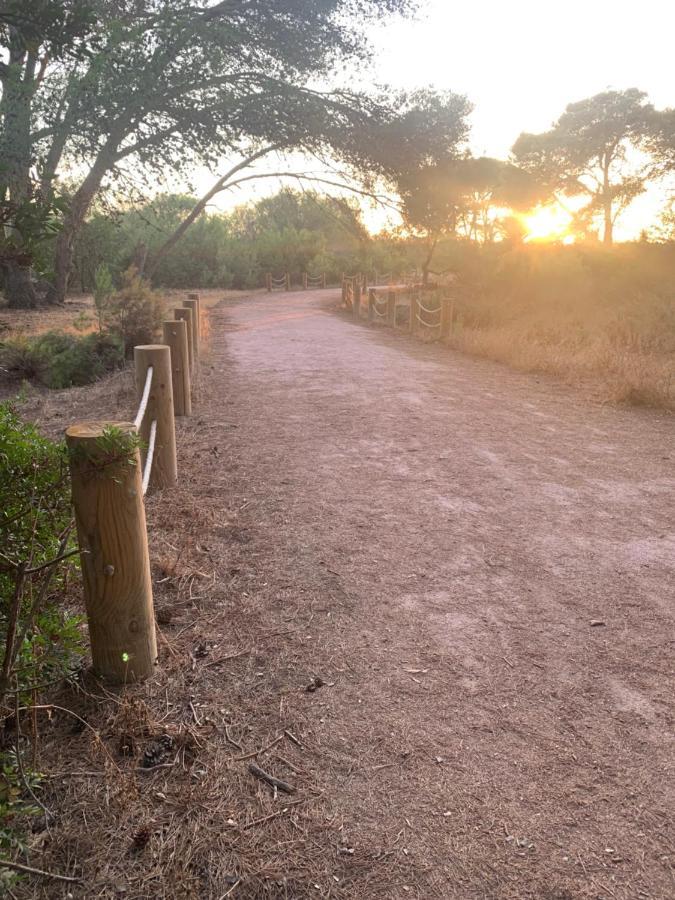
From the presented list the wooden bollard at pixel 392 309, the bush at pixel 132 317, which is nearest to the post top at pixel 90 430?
the bush at pixel 132 317

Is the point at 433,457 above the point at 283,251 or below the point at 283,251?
below

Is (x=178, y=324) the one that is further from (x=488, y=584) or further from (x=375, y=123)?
(x=375, y=123)

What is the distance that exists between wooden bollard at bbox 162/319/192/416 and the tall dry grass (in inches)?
203

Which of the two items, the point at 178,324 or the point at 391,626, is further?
the point at 178,324

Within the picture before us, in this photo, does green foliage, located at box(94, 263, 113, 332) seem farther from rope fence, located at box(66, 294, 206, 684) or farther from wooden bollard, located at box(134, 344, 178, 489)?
rope fence, located at box(66, 294, 206, 684)

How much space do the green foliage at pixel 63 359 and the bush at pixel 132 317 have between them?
33cm

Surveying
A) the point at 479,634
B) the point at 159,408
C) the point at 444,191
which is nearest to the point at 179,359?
the point at 159,408

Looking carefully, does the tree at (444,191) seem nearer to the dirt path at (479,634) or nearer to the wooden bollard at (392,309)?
the wooden bollard at (392,309)

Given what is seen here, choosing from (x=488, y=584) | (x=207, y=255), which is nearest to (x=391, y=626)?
(x=488, y=584)

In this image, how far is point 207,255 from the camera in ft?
119

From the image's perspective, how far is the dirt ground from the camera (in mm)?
1925

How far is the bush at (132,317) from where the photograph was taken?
1112cm

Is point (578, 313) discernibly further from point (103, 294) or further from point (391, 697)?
point (391, 697)

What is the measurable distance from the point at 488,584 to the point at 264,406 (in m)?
4.71
